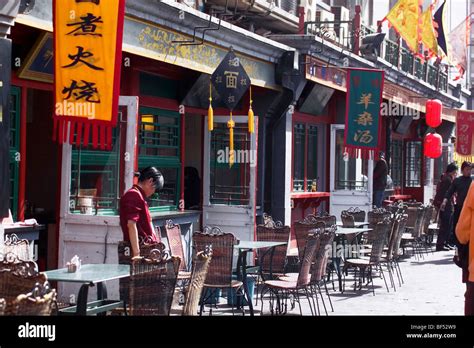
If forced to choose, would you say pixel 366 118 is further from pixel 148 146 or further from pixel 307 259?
pixel 307 259

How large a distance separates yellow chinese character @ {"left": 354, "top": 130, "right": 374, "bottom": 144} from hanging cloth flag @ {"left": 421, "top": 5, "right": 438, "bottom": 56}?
5.83 metres

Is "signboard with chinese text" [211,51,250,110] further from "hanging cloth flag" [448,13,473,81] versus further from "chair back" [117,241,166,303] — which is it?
"hanging cloth flag" [448,13,473,81]

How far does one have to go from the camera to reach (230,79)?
1557 cm

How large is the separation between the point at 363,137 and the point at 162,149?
601 cm

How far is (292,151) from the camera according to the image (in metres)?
21.6

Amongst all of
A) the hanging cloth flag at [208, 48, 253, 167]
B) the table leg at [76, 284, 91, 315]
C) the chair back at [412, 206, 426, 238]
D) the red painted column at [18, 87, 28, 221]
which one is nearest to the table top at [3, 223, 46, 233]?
the red painted column at [18, 87, 28, 221]

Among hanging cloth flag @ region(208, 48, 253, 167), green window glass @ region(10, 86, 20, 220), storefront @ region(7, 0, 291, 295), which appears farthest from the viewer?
hanging cloth flag @ region(208, 48, 253, 167)

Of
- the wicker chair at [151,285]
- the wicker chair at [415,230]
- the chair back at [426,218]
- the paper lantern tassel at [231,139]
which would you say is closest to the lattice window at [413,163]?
the chair back at [426,218]

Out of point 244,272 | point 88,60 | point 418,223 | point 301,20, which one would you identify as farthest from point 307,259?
point 301,20

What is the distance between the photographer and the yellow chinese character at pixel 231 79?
1553cm

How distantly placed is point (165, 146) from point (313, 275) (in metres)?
5.10

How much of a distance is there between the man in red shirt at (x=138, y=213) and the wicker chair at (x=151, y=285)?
4.46ft

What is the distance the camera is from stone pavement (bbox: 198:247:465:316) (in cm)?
1326
